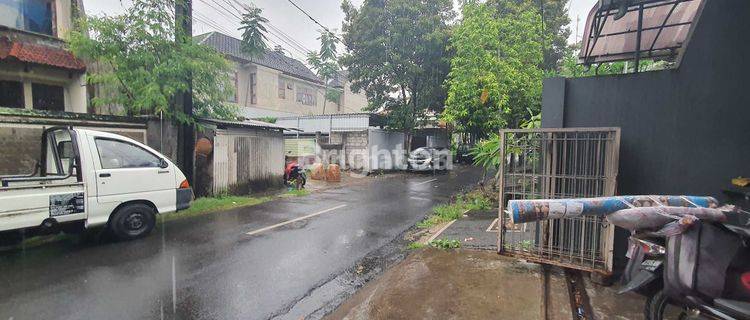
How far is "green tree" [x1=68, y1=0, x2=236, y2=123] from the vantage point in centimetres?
824

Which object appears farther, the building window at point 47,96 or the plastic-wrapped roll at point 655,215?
the building window at point 47,96

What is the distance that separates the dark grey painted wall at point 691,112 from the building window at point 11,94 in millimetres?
15155

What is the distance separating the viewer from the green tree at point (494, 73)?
11883 mm

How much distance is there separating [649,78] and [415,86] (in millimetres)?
15745

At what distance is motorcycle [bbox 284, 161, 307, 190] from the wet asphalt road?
5053 millimetres

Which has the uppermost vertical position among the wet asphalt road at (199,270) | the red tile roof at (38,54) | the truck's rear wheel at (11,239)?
the red tile roof at (38,54)

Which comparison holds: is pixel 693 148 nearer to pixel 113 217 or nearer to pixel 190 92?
pixel 113 217

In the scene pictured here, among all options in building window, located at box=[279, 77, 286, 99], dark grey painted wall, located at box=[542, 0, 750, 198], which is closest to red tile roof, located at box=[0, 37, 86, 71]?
building window, located at box=[279, 77, 286, 99]

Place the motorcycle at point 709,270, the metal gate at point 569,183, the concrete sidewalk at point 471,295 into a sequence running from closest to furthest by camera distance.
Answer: the motorcycle at point 709,270
the concrete sidewalk at point 471,295
the metal gate at point 569,183

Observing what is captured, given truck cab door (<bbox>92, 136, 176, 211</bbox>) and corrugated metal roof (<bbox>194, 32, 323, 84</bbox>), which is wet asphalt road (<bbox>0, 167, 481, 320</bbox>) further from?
corrugated metal roof (<bbox>194, 32, 323, 84</bbox>)

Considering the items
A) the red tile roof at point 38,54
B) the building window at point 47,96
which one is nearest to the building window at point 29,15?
the red tile roof at point 38,54

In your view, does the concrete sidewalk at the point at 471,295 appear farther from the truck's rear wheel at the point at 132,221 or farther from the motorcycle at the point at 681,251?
the truck's rear wheel at the point at 132,221

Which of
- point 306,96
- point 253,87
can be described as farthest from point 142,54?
point 306,96

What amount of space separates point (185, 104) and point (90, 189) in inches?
170
